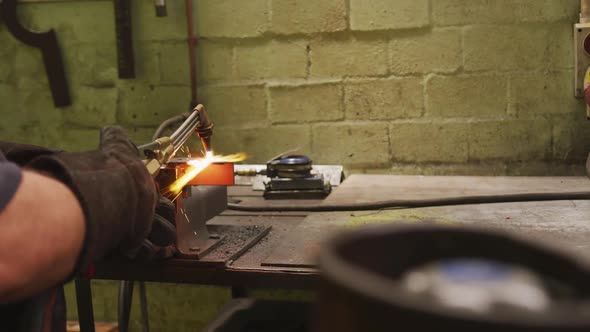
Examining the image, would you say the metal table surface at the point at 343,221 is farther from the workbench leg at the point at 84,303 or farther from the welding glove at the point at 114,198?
the welding glove at the point at 114,198

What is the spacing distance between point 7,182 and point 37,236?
0.07m

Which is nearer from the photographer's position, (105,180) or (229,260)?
(105,180)

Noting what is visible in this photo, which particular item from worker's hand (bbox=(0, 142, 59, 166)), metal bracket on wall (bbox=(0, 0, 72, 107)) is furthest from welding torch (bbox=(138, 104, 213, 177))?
metal bracket on wall (bbox=(0, 0, 72, 107))

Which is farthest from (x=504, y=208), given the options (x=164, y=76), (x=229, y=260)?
(x=164, y=76)

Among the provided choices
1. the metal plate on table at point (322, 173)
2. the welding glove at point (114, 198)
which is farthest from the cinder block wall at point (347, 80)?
the welding glove at point (114, 198)

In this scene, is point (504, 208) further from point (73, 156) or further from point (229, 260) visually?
point (73, 156)

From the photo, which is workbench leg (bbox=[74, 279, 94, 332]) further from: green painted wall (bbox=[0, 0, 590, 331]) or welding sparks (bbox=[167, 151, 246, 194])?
green painted wall (bbox=[0, 0, 590, 331])

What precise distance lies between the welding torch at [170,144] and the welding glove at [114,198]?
0.10ft

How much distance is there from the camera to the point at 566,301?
30 cm

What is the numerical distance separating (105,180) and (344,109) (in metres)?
1.35

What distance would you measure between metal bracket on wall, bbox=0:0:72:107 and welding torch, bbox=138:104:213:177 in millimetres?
1052

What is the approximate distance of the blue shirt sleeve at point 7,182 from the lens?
2.00ft

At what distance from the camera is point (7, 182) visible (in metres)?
0.62

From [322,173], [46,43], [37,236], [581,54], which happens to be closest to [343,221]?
[322,173]
